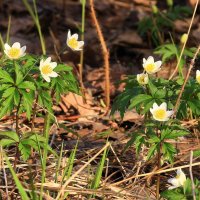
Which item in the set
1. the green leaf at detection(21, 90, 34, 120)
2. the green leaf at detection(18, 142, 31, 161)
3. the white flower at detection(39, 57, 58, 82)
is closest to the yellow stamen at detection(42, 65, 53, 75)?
the white flower at detection(39, 57, 58, 82)

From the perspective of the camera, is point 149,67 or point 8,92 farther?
point 149,67

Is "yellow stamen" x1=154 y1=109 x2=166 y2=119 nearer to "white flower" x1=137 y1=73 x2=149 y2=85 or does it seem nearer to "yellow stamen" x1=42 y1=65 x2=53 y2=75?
"white flower" x1=137 y1=73 x2=149 y2=85

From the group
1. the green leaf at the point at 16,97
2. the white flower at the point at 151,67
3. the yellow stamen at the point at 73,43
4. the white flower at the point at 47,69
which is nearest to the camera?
the green leaf at the point at 16,97

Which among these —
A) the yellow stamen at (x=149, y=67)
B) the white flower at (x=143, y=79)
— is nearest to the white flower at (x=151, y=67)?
the yellow stamen at (x=149, y=67)

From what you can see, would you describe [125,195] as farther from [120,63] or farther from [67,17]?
[67,17]

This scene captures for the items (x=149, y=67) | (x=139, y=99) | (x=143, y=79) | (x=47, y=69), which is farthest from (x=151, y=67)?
(x=47, y=69)

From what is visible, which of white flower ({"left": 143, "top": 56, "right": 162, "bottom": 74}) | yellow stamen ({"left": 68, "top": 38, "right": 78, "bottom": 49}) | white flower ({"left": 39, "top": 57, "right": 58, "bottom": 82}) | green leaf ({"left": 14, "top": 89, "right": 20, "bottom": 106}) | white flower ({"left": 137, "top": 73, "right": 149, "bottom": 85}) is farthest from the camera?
yellow stamen ({"left": 68, "top": 38, "right": 78, "bottom": 49})

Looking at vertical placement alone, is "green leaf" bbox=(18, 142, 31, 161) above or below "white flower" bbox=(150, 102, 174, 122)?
below

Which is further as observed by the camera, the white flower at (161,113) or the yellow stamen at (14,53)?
the yellow stamen at (14,53)

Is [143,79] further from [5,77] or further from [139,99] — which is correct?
[5,77]

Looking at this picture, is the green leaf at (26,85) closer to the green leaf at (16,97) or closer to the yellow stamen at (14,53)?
the green leaf at (16,97)
